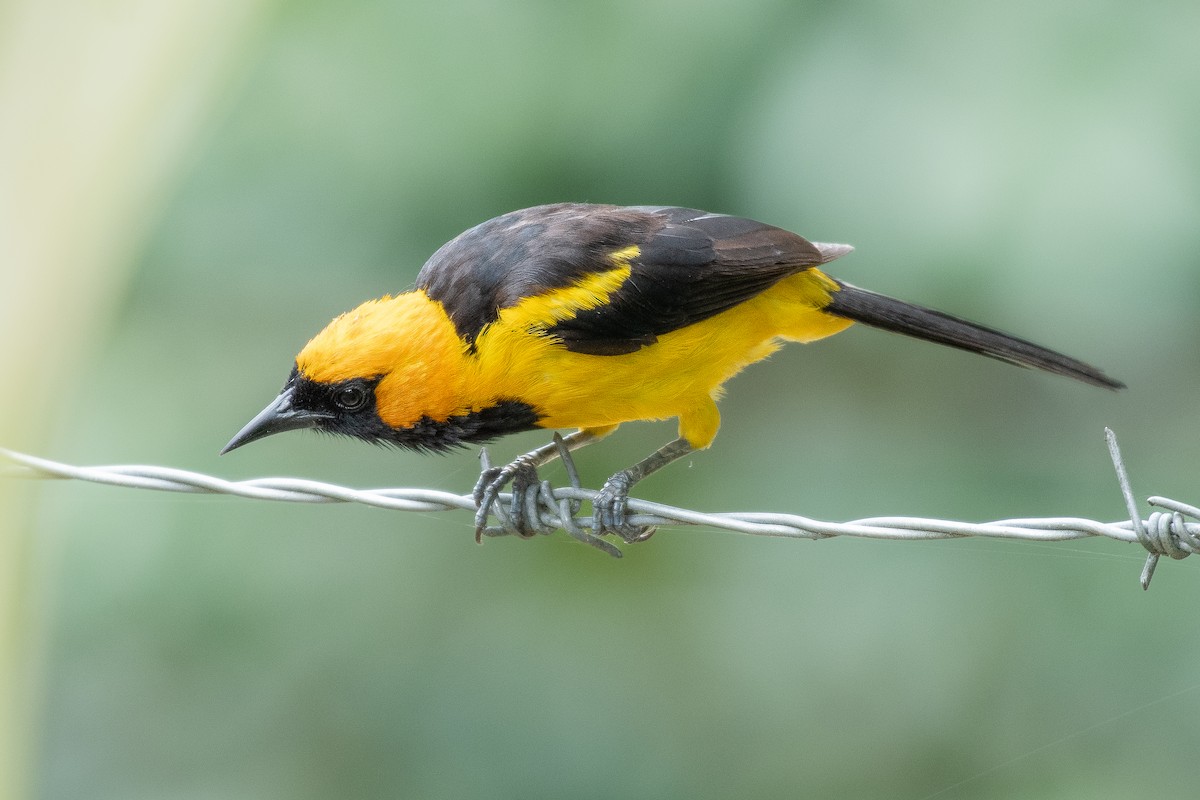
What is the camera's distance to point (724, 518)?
2.41 meters

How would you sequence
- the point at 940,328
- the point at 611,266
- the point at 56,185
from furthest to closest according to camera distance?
the point at 940,328 < the point at 611,266 < the point at 56,185

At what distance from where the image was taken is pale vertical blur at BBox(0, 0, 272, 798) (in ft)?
2.54

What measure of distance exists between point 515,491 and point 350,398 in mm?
520

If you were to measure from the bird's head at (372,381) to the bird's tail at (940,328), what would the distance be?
1407mm

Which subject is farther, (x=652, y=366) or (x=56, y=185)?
(x=652, y=366)

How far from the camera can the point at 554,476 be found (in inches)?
180

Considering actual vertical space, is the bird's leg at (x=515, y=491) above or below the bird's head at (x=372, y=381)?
below

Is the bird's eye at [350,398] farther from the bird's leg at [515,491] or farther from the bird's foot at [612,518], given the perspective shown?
the bird's foot at [612,518]

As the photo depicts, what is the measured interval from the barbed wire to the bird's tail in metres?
1.20

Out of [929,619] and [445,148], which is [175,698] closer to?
[445,148]

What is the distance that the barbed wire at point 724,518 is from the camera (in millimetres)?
2121

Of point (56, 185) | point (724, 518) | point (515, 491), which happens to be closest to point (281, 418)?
point (515, 491)

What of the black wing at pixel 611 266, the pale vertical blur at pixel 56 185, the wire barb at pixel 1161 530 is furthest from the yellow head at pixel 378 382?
the pale vertical blur at pixel 56 185

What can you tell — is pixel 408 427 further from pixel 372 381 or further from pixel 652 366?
pixel 652 366
